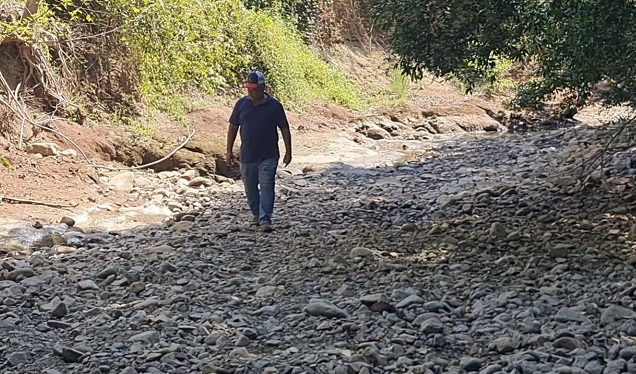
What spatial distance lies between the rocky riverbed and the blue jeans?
0.84 ft

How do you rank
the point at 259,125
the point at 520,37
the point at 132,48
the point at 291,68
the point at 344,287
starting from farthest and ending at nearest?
the point at 291,68
the point at 132,48
the point at 259,125
the point at 520,37
the point at 344,287

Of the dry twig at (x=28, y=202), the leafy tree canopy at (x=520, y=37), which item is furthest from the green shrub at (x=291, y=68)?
the leafy tree canopy at (x=520, y=37)

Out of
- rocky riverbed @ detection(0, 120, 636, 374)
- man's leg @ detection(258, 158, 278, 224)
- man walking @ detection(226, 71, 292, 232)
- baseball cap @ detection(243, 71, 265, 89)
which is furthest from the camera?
man's leg @ detection(258, 158, 278, 224)

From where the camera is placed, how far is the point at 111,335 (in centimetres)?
536

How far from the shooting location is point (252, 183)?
27.0ft

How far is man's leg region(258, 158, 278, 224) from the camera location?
26.4 feet

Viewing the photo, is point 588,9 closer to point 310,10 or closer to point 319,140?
point 319,140

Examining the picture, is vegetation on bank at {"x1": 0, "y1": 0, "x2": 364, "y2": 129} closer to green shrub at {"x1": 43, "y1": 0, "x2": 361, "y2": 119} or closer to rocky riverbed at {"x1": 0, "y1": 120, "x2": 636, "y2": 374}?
green shrub at {"x1": 43, "y1": 0, "x2": 361, "y2": 119}

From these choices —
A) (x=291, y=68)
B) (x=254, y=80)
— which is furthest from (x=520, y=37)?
(x=291, y=68)

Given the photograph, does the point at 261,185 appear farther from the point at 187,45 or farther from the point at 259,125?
the point at 187,45

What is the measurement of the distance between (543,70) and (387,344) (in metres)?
3.80

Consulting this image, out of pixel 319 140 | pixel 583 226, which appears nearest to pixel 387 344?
pixel 583 226

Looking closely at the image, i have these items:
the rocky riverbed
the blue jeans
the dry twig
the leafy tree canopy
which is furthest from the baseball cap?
the dry twig

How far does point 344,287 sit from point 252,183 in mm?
2223
